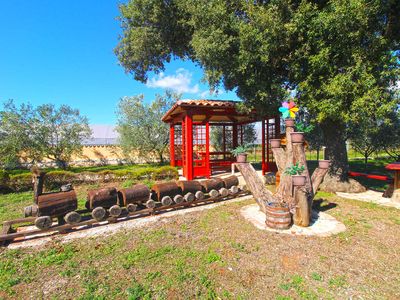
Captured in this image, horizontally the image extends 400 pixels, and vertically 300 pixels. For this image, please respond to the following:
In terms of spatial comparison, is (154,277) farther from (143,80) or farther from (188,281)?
(143,80)

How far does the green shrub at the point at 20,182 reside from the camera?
785 cm

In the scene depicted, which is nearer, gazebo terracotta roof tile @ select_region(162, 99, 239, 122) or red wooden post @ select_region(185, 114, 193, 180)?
gazebo terracotta roof tile @ select_region(162, 99, 239, 122)

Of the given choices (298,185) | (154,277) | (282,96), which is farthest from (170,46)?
(154,277)

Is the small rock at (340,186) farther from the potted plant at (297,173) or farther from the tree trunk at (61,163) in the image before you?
the tree trunk at (61,163)

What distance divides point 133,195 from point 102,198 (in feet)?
2.08

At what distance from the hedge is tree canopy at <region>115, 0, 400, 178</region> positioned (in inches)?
172

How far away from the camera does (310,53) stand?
18.8ft

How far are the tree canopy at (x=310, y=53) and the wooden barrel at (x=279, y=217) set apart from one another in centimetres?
287

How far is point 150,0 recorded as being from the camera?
7.89 m

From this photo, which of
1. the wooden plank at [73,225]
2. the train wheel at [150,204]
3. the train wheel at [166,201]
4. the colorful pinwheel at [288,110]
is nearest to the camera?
the wooden plank at [73,225]

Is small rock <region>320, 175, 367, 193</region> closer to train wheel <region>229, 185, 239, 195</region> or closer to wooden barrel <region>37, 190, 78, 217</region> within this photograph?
train wheel <region>229, 185, 239, 195</region>

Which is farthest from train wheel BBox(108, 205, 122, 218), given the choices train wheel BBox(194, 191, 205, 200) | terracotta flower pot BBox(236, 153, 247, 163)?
terracotta flower pot BBox(236, 153, 247, 163)

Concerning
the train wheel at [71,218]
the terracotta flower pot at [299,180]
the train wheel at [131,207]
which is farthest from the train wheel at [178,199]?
the terracotta flower pot at [299,180]

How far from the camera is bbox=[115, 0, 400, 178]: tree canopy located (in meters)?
4.96
